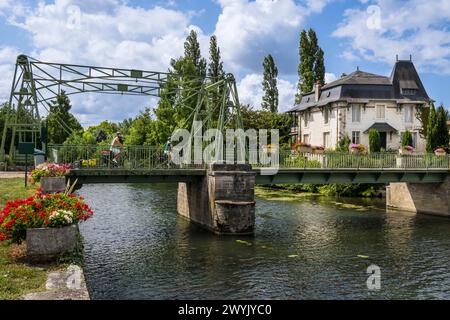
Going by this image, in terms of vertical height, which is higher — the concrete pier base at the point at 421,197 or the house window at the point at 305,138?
the house window at the point at 305,138

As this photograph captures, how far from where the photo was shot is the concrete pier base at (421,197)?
30703mm

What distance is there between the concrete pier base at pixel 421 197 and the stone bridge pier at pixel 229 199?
1535 centimetres

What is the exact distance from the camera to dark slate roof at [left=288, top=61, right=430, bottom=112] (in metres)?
47.2

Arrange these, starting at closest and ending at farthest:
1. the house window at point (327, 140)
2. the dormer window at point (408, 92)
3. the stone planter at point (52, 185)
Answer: the stone planter at point (52, 185) → the dormer window at point (408, 92) → the house window at point (327, 140)

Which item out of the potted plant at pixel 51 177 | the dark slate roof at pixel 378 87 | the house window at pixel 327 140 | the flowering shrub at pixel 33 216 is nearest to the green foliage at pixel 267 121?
the house window at pixel 327 140

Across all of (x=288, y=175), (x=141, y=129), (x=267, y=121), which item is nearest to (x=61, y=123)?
(x=141, y=129)

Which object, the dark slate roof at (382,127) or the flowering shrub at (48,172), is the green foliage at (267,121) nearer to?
the dark slate roof at (382,127)

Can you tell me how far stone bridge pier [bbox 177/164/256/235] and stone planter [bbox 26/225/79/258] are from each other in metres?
12.6

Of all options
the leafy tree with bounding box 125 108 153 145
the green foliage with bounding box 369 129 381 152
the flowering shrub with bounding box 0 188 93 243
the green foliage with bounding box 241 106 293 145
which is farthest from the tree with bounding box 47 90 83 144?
the flowering shrub with bounding box 0 188 93 243

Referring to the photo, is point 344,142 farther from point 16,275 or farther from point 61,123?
point 16,275

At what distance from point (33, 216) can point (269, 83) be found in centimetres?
6018

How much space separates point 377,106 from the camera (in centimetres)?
4762

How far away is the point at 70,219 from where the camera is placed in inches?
403

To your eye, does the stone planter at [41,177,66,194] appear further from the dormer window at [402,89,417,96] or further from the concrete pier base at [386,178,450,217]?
the dormer window at [402,89,417,96]
